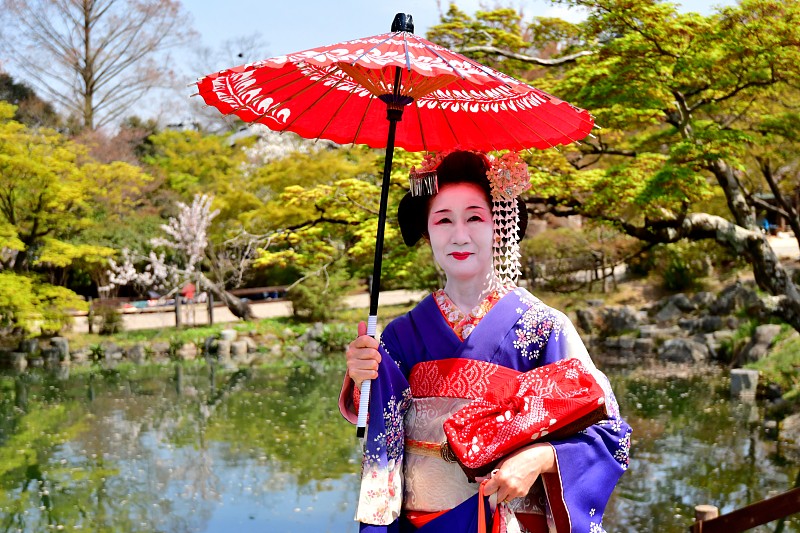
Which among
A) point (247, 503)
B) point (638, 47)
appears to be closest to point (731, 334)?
point (638, 47)

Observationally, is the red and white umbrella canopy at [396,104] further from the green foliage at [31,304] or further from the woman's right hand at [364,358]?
the green foliage at [31,304]

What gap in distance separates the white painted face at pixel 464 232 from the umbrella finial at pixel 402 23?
1.40 feet

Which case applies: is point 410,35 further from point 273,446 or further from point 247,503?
point 273,446

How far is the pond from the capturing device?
6410 mm

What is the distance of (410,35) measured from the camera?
1.99m

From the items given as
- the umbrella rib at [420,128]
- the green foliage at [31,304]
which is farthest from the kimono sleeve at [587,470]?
the green foliage at [31,304]

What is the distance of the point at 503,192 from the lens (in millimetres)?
2113

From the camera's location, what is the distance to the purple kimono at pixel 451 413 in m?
1.89

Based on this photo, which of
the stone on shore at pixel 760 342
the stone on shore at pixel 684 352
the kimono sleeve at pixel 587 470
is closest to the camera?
the kimono sleeve at pixel 587 470

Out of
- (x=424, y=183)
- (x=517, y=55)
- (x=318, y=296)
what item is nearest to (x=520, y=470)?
(x=424, y=183)

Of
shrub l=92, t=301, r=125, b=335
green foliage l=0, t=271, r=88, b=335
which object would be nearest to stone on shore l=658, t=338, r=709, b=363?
shrub l=92, t=301, r=125, b=335

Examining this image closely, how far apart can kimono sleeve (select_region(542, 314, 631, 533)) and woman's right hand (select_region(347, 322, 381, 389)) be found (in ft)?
1.43

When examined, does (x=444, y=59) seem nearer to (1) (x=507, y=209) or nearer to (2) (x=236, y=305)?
(1) (x=507, y=209)

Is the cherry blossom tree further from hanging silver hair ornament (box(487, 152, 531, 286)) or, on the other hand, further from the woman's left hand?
the woman's left hand
